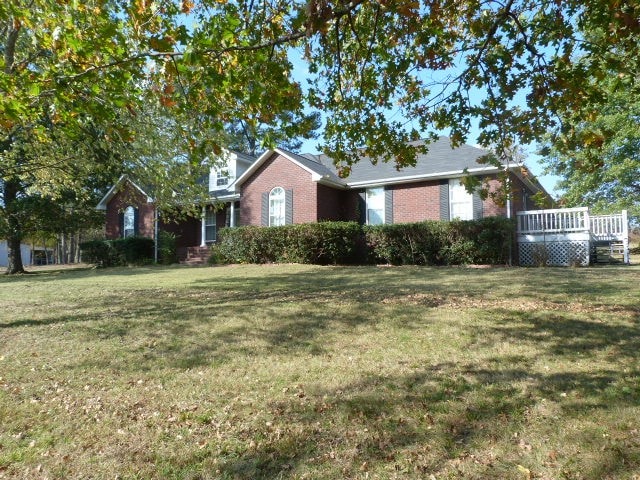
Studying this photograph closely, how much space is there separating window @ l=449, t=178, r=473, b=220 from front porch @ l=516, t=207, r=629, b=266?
1810mm

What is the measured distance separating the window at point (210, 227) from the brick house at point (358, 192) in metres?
0.57

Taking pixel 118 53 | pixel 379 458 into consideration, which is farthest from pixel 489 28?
pixel 379 458

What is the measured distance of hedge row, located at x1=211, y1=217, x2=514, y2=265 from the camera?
14352mm

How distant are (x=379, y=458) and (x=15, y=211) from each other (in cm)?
2370

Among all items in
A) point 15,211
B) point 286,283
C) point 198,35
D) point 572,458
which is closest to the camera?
point 572,458

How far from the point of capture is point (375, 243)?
16.1 m

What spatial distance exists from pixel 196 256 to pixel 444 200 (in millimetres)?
11669

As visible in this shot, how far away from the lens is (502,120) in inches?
246

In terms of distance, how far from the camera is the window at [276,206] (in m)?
18.9

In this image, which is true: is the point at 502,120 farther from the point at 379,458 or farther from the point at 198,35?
the point at 379,458

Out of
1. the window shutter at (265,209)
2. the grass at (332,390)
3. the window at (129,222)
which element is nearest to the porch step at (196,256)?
the window shutter at (265,209)

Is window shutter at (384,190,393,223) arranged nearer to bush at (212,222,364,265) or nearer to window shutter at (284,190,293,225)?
bush at (212,222,364,265)

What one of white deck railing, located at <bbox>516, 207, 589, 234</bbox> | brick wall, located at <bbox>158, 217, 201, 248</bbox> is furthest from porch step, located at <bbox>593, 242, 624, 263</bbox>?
brick wall, located at <bbox>158, 217, 201, 248</bbox>

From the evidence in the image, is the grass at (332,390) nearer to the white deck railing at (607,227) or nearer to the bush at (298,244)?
the bush at (298,244)
